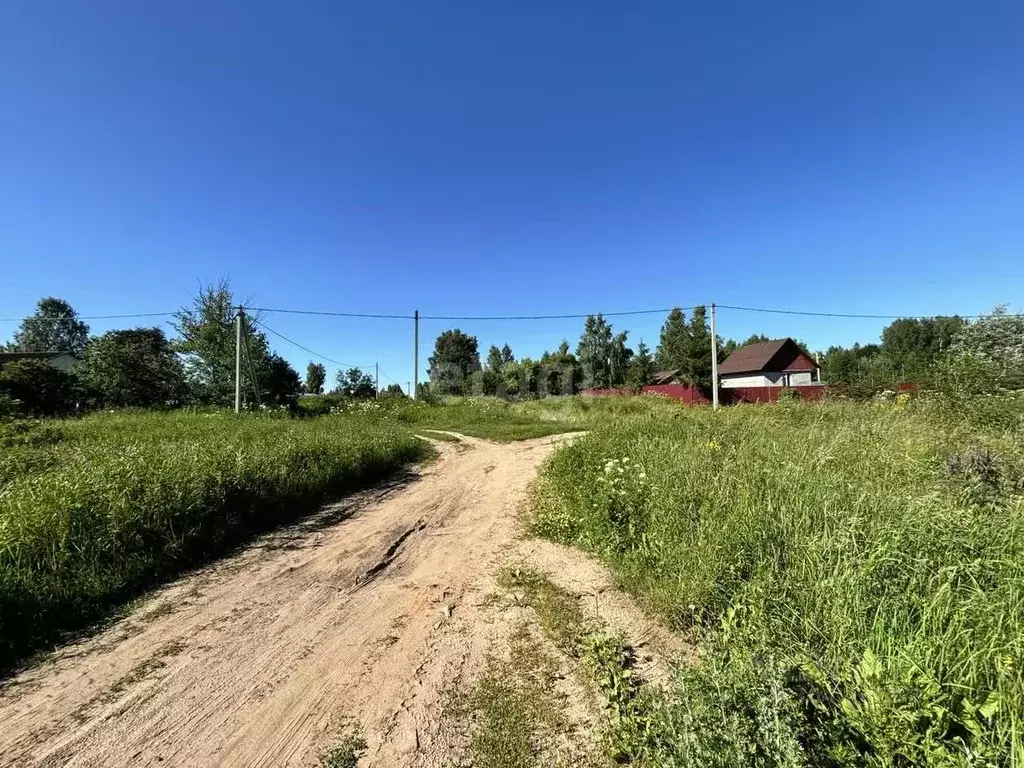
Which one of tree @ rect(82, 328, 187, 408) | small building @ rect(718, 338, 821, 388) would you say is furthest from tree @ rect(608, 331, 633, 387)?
tree @ rect(82, 328, 187, 408)

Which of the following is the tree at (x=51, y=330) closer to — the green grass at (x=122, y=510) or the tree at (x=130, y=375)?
the tree at (x=130, y=375)

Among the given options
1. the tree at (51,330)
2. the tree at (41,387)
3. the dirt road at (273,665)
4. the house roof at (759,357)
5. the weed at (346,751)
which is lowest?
the weed at (346,751)

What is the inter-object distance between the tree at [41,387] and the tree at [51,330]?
52811 millimetres

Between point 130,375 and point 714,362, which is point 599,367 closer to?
point 714,362

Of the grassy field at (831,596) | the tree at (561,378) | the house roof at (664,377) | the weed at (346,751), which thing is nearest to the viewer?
the grassy field at (831,596)

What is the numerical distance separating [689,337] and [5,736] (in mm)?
35360

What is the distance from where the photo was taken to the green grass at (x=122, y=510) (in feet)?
12.1

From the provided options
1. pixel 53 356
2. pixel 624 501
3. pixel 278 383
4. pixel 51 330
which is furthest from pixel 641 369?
pixel 51 330

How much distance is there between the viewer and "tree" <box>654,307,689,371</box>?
3281 centimetres

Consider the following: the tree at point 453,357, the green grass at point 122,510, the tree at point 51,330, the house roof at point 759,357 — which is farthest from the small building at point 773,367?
the tree at point 51,330

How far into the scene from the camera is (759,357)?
41.9 meters

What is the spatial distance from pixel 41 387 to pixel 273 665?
30.3 metres

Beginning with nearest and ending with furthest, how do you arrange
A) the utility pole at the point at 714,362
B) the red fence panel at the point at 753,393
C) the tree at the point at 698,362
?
the utility pole at the point at 714,362, the red fence panel at the point at 753,393, the tree at the point at 698,362

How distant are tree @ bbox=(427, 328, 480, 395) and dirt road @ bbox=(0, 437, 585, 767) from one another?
5105 centimetres
